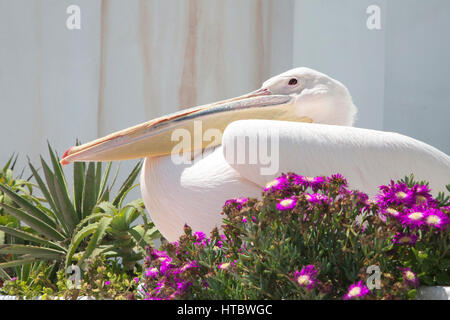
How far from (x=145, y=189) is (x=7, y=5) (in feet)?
9.19

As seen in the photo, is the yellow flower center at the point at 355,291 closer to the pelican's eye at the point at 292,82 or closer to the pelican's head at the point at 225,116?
the pelican's head at the point at 225,116

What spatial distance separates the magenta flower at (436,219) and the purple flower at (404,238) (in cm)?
4

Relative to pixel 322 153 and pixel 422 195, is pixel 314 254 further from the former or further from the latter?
pixel 322 153

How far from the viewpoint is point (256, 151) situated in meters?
1.47

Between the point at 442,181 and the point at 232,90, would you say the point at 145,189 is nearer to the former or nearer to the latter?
the point at 442,181

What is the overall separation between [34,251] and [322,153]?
1.64 meters

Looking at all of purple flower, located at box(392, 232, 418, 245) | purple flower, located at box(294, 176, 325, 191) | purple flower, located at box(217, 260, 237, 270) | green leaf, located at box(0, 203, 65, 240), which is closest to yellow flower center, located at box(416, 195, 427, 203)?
purple flower, located at box(392, 232, 418, 245)

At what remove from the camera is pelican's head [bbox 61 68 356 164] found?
5.74 feet

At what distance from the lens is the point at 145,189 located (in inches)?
70.4

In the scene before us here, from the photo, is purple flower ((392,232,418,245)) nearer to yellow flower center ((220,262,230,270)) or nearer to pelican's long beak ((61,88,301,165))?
yellow flower center ((220,262,230,270))

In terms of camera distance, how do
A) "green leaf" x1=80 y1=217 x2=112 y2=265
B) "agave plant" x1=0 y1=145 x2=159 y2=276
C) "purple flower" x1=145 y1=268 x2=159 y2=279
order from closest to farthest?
1. "purple flower" x1=145 y1=268 x2=159 y2=279
2. "green leaf" x1=80 y1=217 x2=112 y2=265
3. "agave plant" x1=0 y1=145 x2=159 y2=276

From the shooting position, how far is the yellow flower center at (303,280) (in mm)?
1033

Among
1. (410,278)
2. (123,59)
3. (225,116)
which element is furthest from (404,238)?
(123,59)

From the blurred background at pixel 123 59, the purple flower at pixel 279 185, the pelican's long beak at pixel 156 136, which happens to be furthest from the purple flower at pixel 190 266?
the blurred background at pixel 123 59
